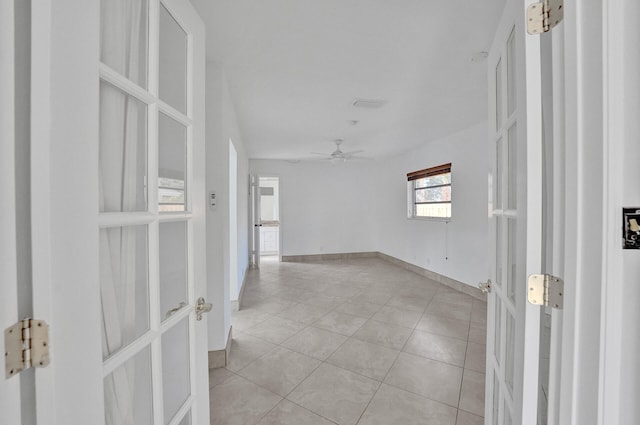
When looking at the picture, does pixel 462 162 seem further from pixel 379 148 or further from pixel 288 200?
pixel 288 200

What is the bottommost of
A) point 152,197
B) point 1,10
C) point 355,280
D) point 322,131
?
point 355,280

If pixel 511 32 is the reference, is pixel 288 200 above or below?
below

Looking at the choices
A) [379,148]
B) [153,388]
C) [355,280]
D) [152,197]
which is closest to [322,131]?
[379,148]

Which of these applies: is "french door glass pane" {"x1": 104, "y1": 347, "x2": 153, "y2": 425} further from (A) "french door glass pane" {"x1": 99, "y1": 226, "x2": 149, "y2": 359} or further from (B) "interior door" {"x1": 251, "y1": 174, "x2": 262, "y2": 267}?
(B) "interior door" {"x1": 251, "y1": 174, "x2": 262, "y2": 267}

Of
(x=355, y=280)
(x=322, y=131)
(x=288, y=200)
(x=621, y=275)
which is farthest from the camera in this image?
(x=288, y=200)

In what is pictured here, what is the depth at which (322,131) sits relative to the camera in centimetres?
415

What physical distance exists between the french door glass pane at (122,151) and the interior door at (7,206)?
0.77ft

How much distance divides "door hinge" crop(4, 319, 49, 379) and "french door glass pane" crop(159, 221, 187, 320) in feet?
1.37

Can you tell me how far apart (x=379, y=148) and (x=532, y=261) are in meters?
4.82

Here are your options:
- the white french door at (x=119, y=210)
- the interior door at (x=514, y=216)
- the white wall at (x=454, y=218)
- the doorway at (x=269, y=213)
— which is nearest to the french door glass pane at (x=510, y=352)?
the interior door at (x=514, y=216)

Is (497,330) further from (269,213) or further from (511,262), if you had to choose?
(269,213)

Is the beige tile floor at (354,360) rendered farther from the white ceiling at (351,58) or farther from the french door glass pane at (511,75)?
the white ceiling at (351,58)

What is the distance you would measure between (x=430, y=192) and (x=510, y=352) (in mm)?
4346

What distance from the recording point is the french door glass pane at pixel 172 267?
972 mm
